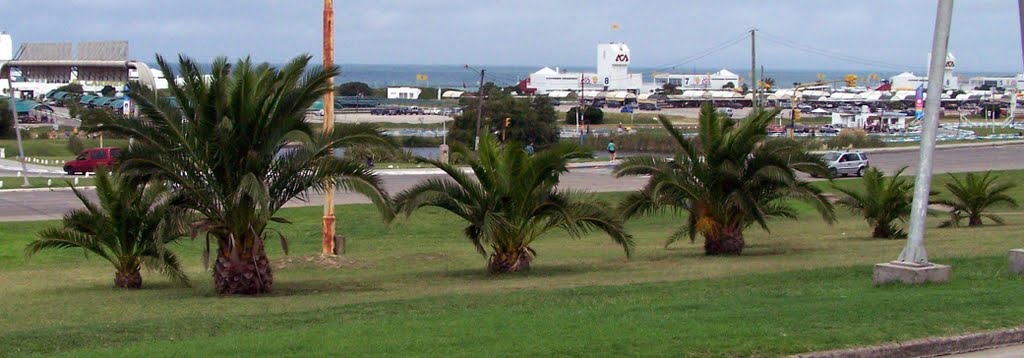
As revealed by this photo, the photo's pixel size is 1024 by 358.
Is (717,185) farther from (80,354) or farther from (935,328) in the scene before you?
(80,354)

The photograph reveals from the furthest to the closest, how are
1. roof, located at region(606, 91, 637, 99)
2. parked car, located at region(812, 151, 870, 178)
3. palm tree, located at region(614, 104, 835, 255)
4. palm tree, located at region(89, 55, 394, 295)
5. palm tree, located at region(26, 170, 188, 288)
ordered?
roof, located at region(606, 91, 637, 99) → parked car, located at region(812, 151, 870, 178) → palm tree, located at region(614, 104, 835, 255) → palm tree, located at region(26, 170, 188, 288) → palm tree, located at region(89, 55, 394, 295)

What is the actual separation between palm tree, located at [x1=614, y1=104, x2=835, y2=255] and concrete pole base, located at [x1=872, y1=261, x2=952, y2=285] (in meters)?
7.01

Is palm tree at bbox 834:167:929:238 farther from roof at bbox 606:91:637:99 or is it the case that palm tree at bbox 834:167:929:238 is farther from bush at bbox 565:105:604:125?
roof at bbox 606:91:637:99

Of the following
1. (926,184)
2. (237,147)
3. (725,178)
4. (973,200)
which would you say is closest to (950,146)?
(973,200)

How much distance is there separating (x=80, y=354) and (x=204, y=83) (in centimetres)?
709

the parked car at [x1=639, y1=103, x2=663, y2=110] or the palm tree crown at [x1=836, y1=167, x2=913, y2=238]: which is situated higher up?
the palm tree crown at [x1=836, y1=167, x2=913, y2=238]

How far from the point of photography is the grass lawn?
958 centimetres

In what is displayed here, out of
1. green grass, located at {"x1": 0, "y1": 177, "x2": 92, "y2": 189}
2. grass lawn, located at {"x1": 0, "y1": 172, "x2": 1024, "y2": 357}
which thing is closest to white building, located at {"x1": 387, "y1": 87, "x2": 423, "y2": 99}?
green grass, located at {"x1": 0, "y1": 177, "x2": 92, "y2": 189}

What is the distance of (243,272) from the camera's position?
16.2 m

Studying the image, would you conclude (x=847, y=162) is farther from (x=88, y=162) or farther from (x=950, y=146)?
(x=88, y=162)

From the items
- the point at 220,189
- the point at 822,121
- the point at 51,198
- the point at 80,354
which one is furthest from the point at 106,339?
the point at 822,121

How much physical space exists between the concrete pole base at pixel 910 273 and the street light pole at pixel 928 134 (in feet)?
0.53

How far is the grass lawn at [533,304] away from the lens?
9578 mm

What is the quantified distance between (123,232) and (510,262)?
601 centimetres
